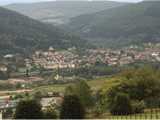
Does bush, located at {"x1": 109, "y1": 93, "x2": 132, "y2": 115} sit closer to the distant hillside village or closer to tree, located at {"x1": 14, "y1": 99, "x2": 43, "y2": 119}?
tree, located at {"x1": 14, "y1": 99, "x2": 43, "y2": 119}

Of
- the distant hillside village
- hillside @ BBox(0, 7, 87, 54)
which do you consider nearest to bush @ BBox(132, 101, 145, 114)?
the distant hillside village

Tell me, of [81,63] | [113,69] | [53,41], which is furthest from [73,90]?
[53,41]

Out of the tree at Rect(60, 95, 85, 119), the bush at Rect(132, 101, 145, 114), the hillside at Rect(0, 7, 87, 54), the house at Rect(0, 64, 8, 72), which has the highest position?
the hillside at Rect(0, 7, 87, 54)

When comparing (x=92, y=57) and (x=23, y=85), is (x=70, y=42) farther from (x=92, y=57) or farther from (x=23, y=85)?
(x=23, y=85)

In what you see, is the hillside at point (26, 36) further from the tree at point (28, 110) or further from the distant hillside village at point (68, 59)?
the tree at point (28, 110)

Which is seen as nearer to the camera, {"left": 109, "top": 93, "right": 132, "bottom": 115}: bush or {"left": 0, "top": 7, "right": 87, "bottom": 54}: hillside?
{"left": 109, "top": 93, "right": 132, "bottom": 115}: bush

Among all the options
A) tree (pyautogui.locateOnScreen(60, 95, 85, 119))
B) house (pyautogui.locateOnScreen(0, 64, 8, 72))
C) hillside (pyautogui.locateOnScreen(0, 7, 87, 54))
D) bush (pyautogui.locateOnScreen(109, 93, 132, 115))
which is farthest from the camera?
hillside (pyautogui.locateOnScreen(0, 7, 87, 54))

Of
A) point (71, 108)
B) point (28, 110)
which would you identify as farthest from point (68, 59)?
point (28, 110)
